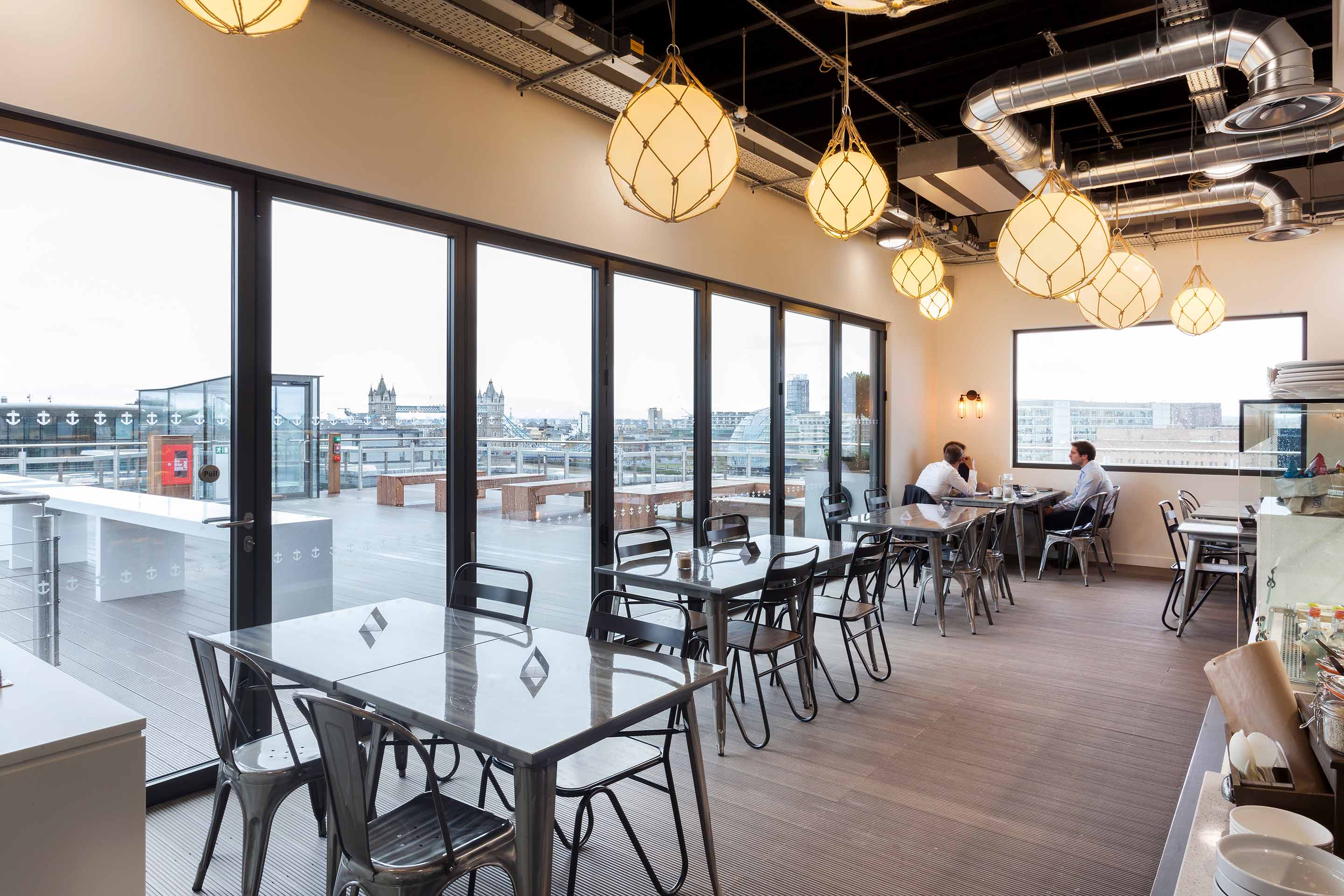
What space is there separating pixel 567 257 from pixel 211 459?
234 cm

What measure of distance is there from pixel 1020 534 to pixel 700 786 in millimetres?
6648

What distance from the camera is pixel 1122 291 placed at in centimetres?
504

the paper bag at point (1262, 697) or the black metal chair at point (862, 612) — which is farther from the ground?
the paper bag at point (1262, 697)

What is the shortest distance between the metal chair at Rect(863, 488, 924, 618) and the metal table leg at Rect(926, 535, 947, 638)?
217 millimetres

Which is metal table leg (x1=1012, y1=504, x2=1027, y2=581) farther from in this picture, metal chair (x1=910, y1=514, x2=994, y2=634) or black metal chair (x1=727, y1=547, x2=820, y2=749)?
black metal chair (x1=727, y1=547, x2=820, y2=749)

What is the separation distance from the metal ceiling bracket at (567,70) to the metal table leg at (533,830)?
3.34 metres

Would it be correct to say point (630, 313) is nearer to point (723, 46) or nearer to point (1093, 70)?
point (723, 46)

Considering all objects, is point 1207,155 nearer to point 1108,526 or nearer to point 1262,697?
point 1108,526

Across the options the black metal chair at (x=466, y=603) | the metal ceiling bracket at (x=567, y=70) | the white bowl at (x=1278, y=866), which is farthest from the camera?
the metal ceiling bracket at (x=567, y=70)

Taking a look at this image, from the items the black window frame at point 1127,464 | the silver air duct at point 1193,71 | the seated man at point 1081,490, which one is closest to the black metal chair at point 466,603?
the silver air duct at point 1193,71

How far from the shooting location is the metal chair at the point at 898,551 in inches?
242

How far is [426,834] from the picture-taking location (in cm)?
208

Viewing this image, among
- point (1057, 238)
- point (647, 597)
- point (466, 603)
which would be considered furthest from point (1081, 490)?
point (466, 603)

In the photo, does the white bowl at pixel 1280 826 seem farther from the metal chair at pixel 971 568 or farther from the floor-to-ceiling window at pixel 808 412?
the floor-to-ceiling window at pixel 808 412
